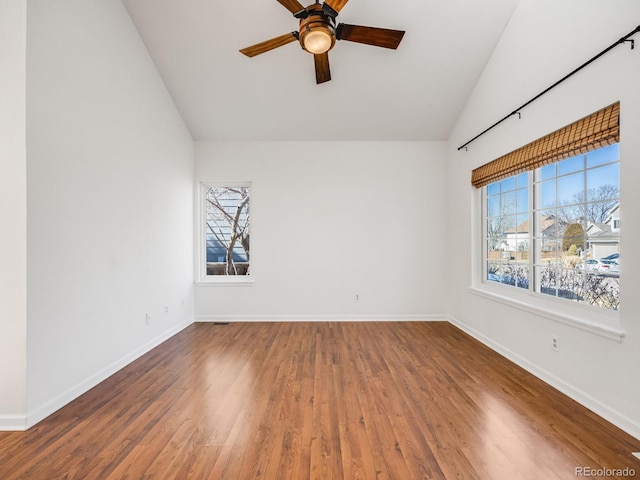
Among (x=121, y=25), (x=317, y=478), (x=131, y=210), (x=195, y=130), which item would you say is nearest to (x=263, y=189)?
(x=195, y=130)

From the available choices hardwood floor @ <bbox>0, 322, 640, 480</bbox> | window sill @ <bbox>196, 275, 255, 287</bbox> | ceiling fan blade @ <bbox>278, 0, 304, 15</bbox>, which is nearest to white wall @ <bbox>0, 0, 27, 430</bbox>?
hardwood floor @ <bbox>0, 322, 640, 480</bbox>

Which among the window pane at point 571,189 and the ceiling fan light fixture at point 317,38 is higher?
the ceiling fan light fixture at point 317,38

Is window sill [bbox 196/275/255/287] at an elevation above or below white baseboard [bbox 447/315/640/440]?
above

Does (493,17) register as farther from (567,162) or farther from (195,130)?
(195,130)

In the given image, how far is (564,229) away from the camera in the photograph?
2.83 meters

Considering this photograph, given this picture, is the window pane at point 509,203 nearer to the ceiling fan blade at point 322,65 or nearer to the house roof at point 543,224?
the house roof at point 543,224

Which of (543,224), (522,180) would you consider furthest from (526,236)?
(522,180)

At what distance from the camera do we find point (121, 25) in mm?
3176

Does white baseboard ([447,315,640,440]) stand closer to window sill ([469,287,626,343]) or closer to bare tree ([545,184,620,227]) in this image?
window sill ([469,287,626,343])

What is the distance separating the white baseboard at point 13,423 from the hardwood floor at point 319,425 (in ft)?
0.17

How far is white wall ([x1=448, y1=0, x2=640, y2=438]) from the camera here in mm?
2043

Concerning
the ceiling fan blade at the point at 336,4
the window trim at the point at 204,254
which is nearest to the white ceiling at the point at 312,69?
the window trim at the point at 204,254

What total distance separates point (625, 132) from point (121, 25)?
14.1 ft

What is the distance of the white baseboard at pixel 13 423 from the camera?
2064 mm
